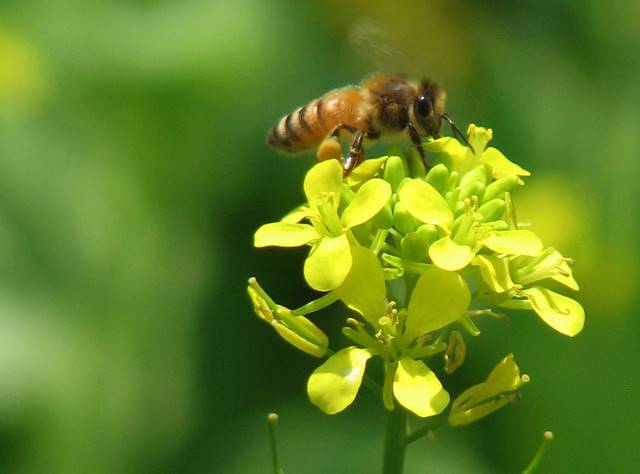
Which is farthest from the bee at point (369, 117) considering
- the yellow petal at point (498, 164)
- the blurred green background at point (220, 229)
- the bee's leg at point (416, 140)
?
the blurred green background at point (220, 229)

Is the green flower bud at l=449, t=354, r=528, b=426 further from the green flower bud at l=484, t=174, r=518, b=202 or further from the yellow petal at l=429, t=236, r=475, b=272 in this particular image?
the green flower bud at l=484, t=174, r=518, b=202

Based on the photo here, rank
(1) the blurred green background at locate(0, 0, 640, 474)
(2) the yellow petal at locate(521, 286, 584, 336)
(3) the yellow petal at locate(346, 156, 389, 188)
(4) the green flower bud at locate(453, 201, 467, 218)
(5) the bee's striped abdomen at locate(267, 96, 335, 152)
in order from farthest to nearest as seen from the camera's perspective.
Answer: (1) the blurred green background at locate(0, 0, 640, 474), (5) the bee's striped abdomen at locate(267, 96, 335, 152), (3) the yellow petal at locate(346, 156, 389, 188), (4) the green flower bud at locate(453, 201, 467, 218), (2) the yellow petal at locate(521, 286, 584, 336)

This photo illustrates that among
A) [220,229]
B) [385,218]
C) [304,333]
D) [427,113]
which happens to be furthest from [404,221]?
[220,229]

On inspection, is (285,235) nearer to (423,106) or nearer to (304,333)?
(304,333)

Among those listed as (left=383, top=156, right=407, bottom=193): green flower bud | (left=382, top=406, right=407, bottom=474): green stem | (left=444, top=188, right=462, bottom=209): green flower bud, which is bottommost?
(left=382, top=406, right=407, bottom=474): green stem

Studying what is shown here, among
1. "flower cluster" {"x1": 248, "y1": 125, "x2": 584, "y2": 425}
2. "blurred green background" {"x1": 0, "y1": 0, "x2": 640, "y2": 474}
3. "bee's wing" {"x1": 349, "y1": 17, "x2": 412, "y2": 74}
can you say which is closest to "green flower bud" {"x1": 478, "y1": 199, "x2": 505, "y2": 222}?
"flower cluster" {"x1": 248, "y1": 125, "x2": 584, "y2": 425}

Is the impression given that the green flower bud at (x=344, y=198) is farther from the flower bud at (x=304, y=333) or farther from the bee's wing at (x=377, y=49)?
the bee's wing at (x=377, y=49)
